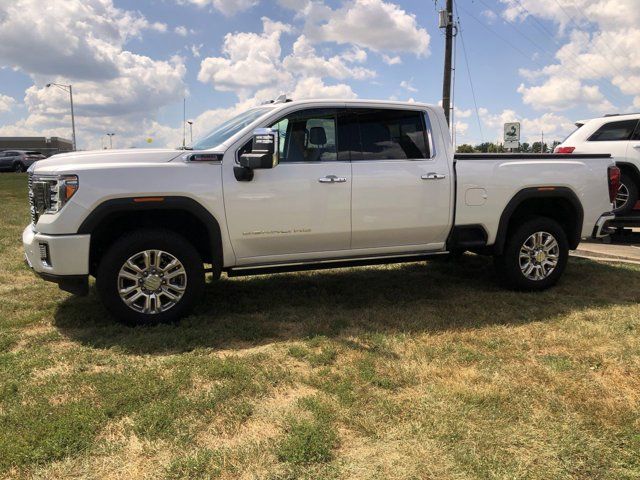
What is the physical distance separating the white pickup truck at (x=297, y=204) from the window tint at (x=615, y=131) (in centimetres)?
379

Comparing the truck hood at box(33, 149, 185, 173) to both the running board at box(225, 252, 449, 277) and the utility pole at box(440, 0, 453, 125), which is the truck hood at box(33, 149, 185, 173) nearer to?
the running board at box(225, 252, 449, 277)

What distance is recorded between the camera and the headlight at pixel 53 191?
13.6 feet

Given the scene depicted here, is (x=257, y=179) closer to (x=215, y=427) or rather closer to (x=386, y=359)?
(x=386, y=359)

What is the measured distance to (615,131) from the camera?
30.1ft

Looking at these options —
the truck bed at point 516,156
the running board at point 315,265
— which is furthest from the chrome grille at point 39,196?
the truck bed at point 516,156

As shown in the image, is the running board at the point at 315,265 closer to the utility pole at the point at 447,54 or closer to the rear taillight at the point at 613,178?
the rear taillight at the point at 613,178

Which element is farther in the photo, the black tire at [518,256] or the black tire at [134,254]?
the black tire at [518,256]

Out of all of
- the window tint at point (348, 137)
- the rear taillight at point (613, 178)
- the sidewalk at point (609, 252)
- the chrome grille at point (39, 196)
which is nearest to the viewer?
the chrome grille at point (39, 196)

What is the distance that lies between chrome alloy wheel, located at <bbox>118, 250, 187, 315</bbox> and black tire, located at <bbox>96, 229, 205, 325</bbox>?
0.02 meters

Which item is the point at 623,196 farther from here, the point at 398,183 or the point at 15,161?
the point at 15,161

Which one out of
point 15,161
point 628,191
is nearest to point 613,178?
point 628,191

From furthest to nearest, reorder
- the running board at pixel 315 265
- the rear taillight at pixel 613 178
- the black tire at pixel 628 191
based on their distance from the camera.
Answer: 1. the black tire at pixel 628 191
2. the rear taillight at pixel 613 178
3. the running board at pixel 315 265

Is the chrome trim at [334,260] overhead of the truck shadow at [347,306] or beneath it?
overhead

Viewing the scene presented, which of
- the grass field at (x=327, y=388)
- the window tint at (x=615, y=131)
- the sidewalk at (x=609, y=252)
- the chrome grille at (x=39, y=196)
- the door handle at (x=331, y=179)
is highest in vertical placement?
the window tint at (x=615, y=131)
